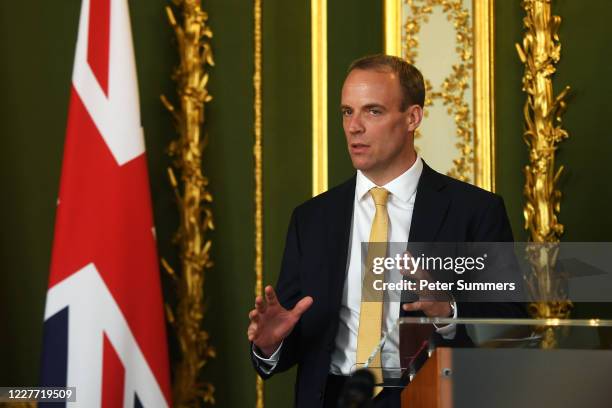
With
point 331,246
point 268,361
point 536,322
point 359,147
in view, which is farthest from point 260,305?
point 536,322

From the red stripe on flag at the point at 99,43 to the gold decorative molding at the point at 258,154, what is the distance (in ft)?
2.32

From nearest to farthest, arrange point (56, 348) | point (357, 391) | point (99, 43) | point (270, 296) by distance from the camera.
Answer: point (357, 391) → point (270, 296) → point (56, 348) → point (99, 43)

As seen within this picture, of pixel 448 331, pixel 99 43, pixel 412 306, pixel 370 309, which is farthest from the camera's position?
pixel 99 43

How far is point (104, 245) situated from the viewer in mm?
3133

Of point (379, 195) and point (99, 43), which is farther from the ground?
point (99, 43)

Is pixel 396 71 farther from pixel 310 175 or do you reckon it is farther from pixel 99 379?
pixel 99 379

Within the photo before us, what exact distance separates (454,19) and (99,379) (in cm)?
191

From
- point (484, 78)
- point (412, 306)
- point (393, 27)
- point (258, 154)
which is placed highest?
point (393, 27)

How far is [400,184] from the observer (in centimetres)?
277

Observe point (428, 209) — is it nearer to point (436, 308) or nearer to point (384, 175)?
point (384, 175)

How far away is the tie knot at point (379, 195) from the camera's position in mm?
2709

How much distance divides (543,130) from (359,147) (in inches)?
45.0

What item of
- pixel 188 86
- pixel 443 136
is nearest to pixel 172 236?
pixel 188 86

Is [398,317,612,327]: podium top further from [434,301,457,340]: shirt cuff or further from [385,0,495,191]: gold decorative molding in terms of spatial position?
[385,0,495,191]: gold decorative molding
